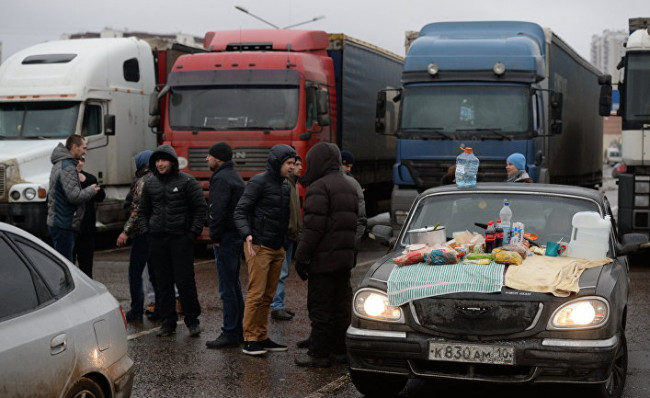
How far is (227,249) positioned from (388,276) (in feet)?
8.86

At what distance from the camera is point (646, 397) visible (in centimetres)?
754

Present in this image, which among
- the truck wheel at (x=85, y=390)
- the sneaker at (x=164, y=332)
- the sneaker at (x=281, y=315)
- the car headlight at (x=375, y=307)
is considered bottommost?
the sneaker at (x=281, y=315)

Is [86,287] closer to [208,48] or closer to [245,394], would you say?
[245,394]

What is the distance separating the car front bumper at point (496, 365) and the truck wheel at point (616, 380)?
0.22 m

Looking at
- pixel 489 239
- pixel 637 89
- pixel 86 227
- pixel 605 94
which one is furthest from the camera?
pixel 605 94

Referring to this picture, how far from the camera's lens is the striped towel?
22.6ft

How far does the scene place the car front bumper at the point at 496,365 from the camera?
258 inches

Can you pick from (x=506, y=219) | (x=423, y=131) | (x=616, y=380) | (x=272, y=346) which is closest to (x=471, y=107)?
(x=423, y=131)

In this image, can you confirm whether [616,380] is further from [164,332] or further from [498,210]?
[164,332]

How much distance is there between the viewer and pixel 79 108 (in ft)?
60.5

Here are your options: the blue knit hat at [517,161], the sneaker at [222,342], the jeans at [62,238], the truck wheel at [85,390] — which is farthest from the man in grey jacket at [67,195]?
the truck wheel at [85,390]

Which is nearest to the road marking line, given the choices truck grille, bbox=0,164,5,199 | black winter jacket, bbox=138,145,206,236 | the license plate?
the license plate

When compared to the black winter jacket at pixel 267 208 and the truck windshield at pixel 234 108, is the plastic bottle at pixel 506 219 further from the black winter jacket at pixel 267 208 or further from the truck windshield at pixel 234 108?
the truck windshield at pixel 234 108

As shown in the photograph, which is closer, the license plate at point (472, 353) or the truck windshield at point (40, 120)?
the license plate at point (472, 353)
